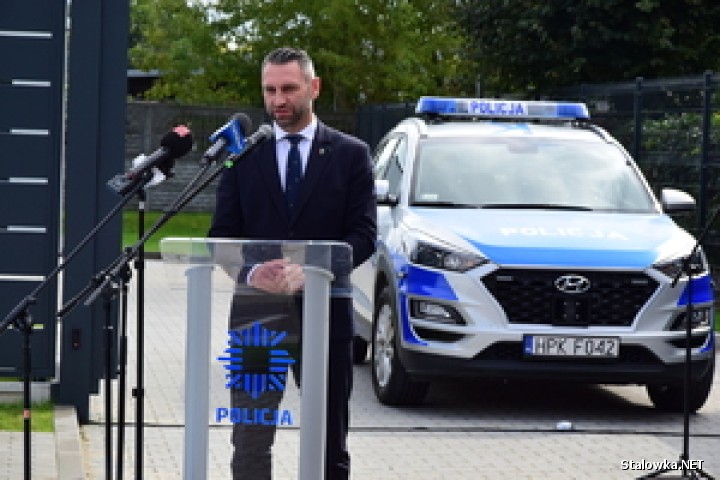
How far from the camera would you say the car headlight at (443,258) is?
34.9 ft

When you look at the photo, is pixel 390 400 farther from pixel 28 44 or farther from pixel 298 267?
pixel 298 267

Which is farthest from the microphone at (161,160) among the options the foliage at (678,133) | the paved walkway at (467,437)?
the foliage at (678,133)

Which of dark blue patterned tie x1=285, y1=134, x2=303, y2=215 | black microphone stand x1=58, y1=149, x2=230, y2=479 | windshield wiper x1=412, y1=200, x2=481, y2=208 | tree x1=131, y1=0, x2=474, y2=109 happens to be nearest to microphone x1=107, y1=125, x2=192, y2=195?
black microphone stand x1=58, y1=149, x2=230, y2=479

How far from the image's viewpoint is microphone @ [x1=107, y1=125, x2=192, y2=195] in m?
5.85

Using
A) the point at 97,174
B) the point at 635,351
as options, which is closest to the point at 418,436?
the point at 635,351

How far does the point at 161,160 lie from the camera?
5973 mm

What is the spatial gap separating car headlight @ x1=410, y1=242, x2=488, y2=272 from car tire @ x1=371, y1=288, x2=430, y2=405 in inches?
17.7

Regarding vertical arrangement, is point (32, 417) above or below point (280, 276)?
below

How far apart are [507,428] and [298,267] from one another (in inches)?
206

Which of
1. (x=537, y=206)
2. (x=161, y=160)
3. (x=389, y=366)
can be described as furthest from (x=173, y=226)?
(x=161, y=160)

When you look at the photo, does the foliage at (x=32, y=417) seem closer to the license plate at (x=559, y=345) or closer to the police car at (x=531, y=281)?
the police car at (x=531, y=281)

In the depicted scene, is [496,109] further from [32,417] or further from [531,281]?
[32,417]

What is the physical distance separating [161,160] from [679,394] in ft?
20.1

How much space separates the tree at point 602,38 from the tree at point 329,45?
25.2ft
